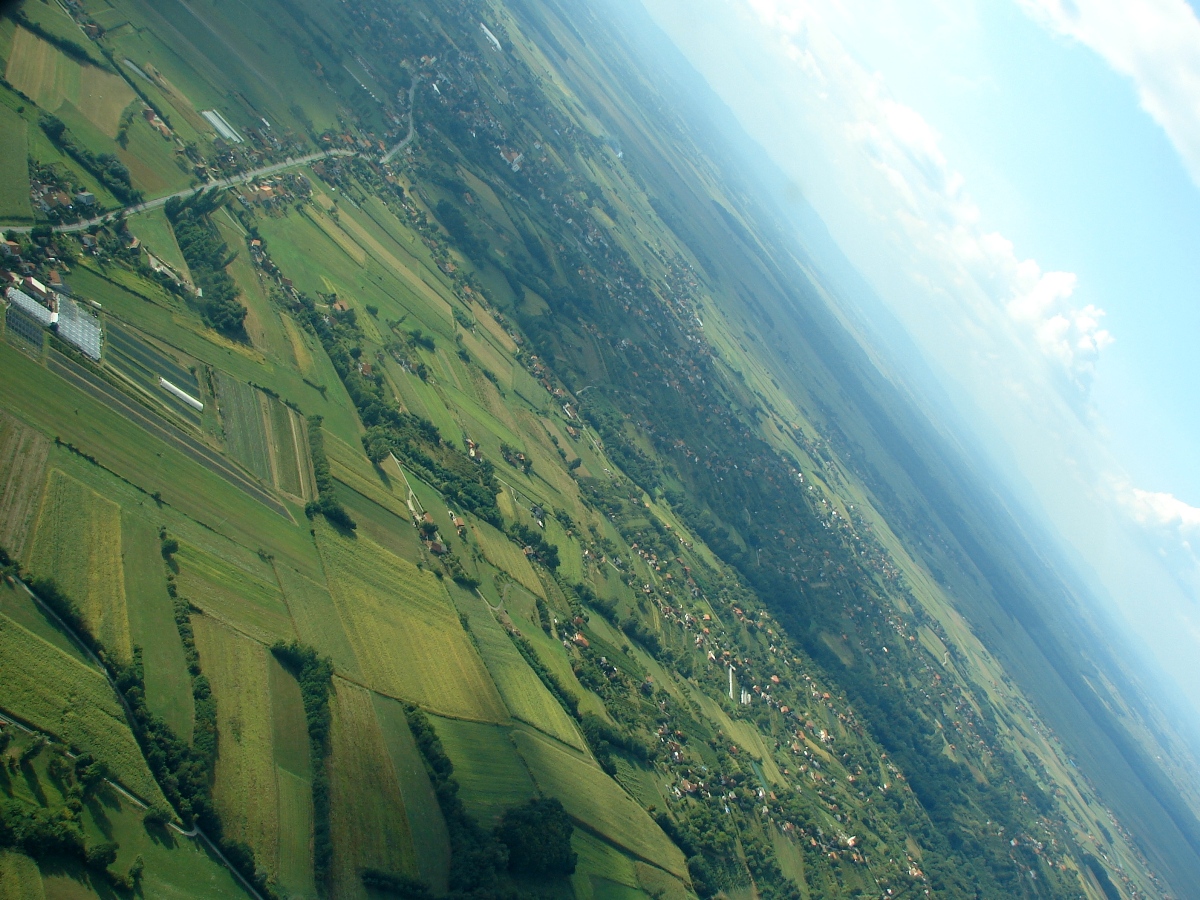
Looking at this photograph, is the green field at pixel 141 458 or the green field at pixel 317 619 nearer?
the green field at pixel 141 458

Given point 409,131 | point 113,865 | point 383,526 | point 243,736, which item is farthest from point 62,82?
point 409,131

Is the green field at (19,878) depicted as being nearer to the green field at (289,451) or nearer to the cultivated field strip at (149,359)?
the green field at (289,451)

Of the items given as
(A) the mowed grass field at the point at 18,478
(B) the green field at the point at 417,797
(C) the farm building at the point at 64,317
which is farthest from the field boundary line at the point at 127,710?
(C) the farm building at the point at 64,317

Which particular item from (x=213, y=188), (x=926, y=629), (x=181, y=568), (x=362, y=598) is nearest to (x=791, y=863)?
(x=362, y=598)

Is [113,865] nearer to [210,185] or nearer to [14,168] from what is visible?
[14,168]

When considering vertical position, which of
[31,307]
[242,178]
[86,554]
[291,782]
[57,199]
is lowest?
[291,782]

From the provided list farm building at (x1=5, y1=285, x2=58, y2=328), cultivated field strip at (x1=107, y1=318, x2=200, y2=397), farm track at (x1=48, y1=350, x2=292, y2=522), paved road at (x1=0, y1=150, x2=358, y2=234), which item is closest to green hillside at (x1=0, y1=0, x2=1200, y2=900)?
farm track at (x1=48, y1=350, x2=292, y2=522)
